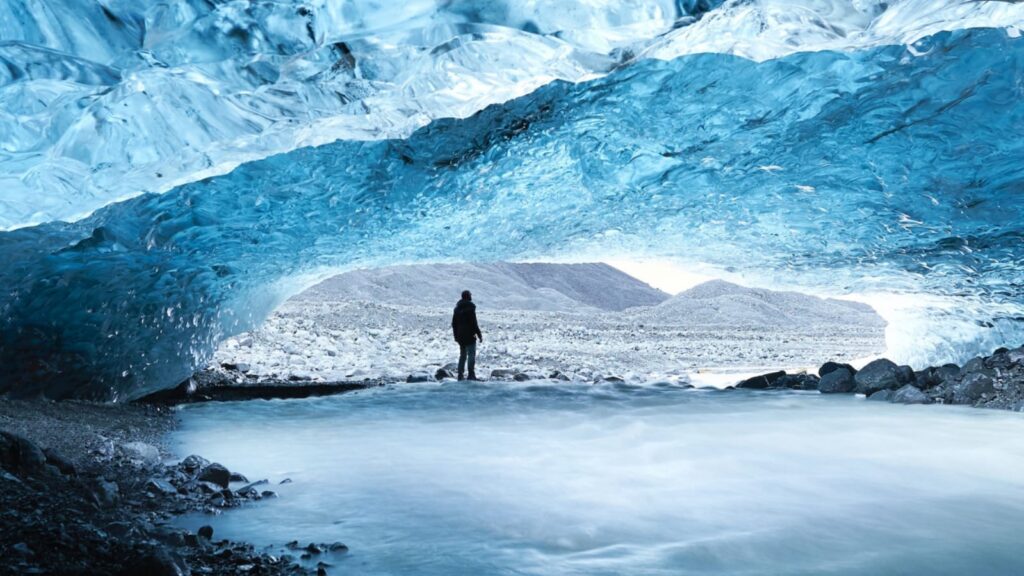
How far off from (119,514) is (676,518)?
290cm

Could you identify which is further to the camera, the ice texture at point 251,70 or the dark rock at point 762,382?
the dark rock at point 762,382

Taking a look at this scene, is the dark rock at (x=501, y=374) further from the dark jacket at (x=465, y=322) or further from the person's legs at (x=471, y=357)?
the dark jacket at (x=465, y=322)

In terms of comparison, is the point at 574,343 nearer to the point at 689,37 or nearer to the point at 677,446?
the point at 677,446

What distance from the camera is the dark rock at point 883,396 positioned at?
9.45m

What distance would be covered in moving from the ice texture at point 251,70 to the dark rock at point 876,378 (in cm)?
604

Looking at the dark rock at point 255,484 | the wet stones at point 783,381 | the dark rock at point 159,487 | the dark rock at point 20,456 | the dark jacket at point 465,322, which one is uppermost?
the dark jacket at point 465,322

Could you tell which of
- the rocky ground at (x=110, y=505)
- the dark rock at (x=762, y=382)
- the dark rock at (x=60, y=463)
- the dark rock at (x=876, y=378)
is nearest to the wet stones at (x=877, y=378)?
the dark rock at (x=876, y=378)

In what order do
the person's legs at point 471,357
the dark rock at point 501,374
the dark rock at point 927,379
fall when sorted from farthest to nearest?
1. the dark rock at point 501,374
2. the person's legs at point 471,357
3. the dark rock at point 927,379

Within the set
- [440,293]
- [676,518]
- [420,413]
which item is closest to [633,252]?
[420,413]

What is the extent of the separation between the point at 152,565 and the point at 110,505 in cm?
135

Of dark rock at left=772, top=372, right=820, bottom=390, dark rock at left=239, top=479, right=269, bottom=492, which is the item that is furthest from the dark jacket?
dark rock at left=239, top=479, right=269, bottom=492

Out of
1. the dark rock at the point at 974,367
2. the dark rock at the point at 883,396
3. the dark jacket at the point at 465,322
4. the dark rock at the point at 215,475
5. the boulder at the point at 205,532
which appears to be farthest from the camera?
the dark jacket at the point at 465,322

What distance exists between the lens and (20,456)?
3.85 metres

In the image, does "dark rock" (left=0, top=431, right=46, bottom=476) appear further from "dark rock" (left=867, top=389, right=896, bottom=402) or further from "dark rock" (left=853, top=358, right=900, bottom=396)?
"dark rock" (left=853, top=358, right=900, bottom=396)
